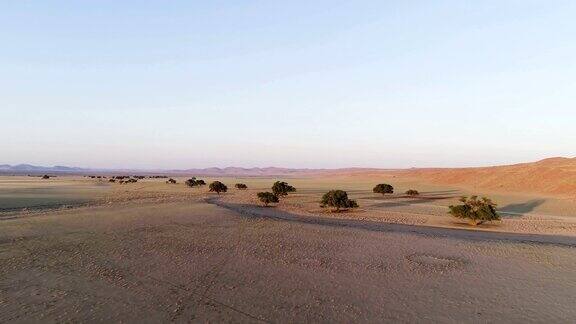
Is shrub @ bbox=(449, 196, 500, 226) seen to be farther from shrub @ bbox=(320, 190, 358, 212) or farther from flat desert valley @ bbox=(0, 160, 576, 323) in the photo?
shrub @ bbox=(320, 190, 358, 212)

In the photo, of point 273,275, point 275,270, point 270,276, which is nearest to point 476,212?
point 275,270

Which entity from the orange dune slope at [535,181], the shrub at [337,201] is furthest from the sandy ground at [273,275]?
the orange dune slope at [535,181]

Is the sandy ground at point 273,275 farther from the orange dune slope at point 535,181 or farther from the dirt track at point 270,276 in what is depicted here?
the orange dune slope at point 535,181

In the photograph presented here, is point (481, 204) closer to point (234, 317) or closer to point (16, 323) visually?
point (234, 317)

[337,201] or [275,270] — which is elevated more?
[337,201]

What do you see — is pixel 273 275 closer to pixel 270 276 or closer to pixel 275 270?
pixel 270 276

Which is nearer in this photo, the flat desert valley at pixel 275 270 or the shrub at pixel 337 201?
the flat desert valley at pixel 275 270
